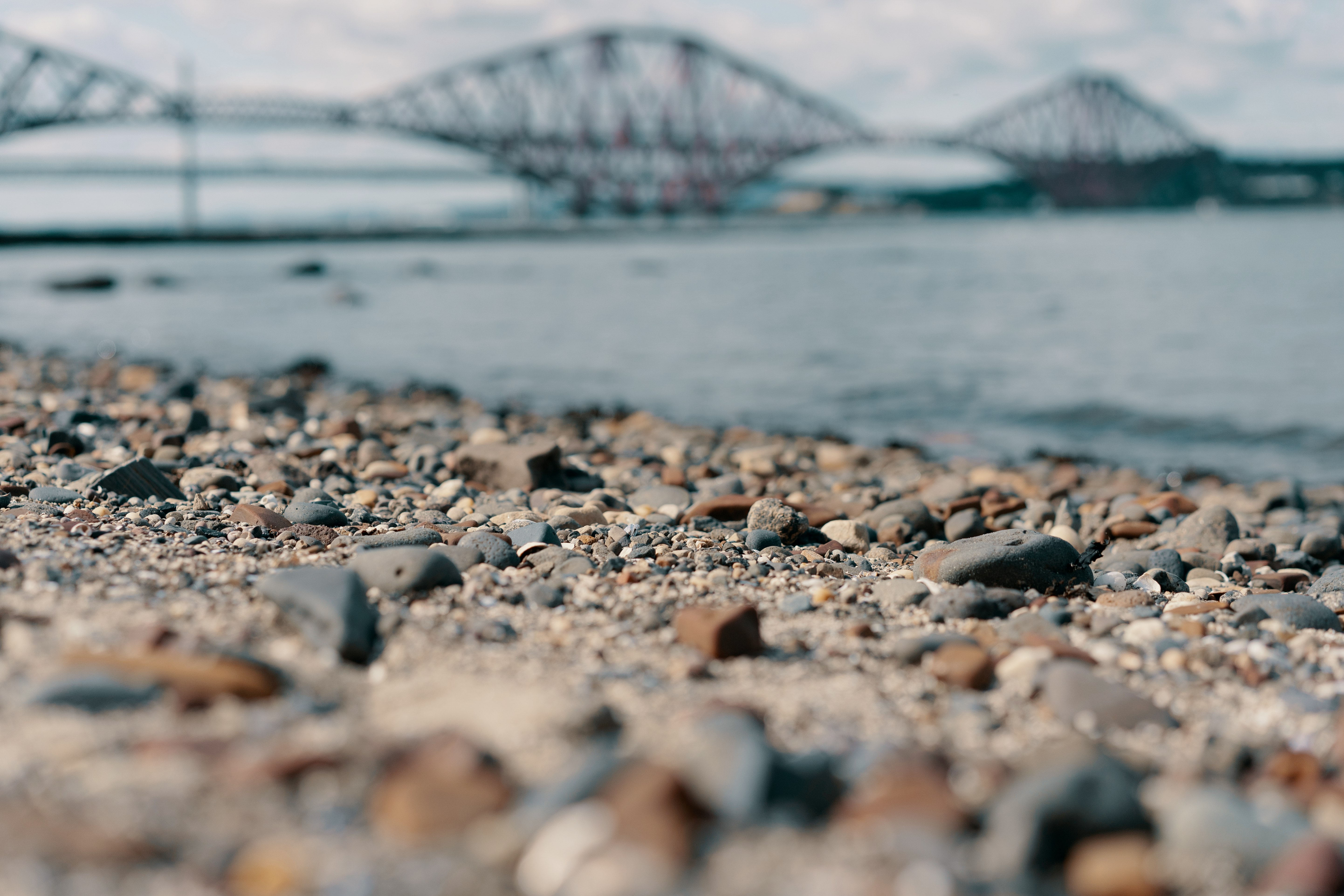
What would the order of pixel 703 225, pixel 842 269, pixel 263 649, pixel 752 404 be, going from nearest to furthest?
1. pixel 263 649
2. pixel 752 404
3. pixel 842 269
4. pixel 703 225

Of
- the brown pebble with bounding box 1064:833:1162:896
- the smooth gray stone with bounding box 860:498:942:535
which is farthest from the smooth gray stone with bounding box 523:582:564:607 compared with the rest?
the smooth gray stone with bounding box 860:498:942:535

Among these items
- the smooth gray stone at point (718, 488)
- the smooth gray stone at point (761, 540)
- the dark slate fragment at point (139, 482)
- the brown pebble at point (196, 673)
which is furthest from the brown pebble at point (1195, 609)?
the dark slate fragment at point (139, 482)

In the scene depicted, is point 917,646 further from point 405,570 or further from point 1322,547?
point 1322,547

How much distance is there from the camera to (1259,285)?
2800 cm

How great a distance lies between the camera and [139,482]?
13.8 feet

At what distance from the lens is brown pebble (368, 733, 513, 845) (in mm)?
1634

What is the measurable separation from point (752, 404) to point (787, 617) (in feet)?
27.0

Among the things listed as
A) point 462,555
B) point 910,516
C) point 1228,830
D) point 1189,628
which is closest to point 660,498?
point 910,516

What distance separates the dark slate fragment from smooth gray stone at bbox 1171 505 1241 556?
15.4ft

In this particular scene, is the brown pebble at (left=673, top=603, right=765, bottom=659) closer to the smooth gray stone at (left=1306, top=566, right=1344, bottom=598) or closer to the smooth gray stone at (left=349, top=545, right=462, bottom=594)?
the smooth gray stone at (left=349, top=545, right=462, bottom=594)

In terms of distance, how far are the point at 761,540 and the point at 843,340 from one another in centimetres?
1339

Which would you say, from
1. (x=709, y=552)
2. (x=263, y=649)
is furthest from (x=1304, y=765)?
(x=263, y=649)

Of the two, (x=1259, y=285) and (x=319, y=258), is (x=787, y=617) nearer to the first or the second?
(x=1259, y=285)

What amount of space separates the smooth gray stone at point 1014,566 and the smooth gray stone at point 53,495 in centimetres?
333
